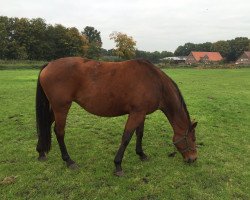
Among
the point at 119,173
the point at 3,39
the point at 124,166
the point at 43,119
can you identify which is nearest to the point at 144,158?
the point at 124,166

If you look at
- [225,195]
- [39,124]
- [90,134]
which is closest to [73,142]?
[90,134]

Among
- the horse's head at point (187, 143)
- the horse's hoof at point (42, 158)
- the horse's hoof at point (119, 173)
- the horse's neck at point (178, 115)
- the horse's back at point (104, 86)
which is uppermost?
the horse's back at point (104, 86)

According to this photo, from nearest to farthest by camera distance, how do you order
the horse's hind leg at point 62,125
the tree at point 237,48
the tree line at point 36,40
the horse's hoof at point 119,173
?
the horse's hoof at point 119,173 < the horse's hind leg at point 62,125 < the tree line at point 36,40 < the tree at point 237,48

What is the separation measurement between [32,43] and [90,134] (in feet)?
217

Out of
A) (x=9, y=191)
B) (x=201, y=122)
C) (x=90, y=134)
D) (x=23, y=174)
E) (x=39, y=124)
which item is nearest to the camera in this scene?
(x=9, y=191)

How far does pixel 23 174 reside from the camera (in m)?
5.39

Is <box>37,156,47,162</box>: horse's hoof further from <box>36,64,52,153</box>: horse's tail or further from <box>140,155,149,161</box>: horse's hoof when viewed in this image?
<box>140,155,149,161</box>: horse's hoof

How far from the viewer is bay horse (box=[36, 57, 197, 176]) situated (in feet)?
18.1

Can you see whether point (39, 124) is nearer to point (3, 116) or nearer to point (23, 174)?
point (23, 174)

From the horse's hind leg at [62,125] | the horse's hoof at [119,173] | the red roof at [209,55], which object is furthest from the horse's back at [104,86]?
the red roof at [209,55]

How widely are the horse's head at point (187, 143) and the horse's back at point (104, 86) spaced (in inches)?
32.1

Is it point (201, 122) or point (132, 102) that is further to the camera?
point (201, 122)

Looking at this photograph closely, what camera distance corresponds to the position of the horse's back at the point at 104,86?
551 centimetres

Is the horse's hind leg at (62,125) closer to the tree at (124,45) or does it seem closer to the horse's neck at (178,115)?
the horse's neck at (178,115)
